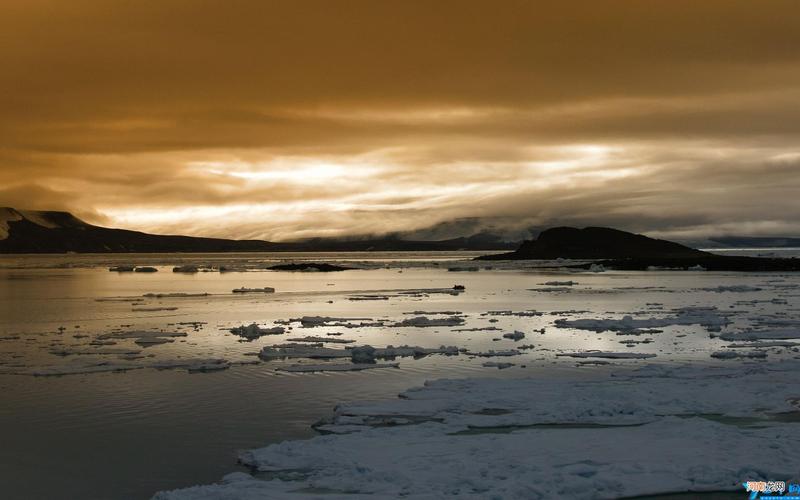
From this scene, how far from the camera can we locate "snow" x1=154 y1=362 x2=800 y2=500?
9789 mm

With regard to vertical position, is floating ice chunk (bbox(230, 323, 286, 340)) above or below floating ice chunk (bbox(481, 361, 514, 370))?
above

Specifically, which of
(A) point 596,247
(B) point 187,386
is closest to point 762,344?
Result: (B) point 187,386

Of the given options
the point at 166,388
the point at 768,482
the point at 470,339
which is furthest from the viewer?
the point at 470,339

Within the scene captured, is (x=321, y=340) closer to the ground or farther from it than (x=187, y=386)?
farther from it

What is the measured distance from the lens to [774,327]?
27703 millimetres

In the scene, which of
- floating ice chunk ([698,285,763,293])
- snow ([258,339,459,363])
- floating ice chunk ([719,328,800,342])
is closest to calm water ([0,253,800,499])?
snow ([258,339,459,363])

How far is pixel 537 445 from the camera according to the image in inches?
456

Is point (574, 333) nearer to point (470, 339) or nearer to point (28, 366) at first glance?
point (470, 339)

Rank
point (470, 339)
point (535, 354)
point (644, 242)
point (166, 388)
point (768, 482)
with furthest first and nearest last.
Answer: point (644, 242), point (470, 339), point (535, 354), point (166, 388), point (768, 482)

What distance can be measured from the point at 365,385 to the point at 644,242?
140 metres

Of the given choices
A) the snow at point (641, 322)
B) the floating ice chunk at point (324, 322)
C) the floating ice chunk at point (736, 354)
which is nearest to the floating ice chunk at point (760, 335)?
the snow at point (641, 322)

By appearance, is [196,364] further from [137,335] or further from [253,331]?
[137,335]

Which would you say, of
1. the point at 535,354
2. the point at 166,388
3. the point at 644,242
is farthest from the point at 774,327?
the point at 644,242

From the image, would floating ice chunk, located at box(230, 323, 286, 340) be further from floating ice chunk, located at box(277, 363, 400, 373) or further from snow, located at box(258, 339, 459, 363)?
floating ice chunk, located at box(277, 363, 400, 373)
